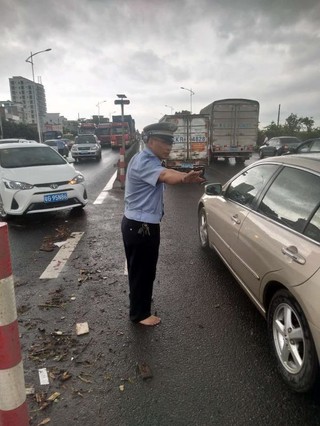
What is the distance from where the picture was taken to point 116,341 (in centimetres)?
310

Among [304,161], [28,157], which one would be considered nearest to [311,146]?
[28,157]

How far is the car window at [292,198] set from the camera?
261 cm

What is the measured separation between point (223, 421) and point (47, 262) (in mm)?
3561

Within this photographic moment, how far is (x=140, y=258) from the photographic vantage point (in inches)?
127

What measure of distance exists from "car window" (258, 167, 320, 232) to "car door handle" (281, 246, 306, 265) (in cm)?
18

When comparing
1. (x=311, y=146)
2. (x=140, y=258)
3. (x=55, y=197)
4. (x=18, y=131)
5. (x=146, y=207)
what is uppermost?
(x=18, y=131)

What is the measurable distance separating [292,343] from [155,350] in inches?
44.3

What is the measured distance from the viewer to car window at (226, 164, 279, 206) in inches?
137

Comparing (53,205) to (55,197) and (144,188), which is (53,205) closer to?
(55,197)

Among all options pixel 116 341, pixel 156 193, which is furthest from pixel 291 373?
pixel 156 193

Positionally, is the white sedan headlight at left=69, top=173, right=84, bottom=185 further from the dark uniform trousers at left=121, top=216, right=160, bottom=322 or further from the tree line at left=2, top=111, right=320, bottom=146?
the tree line at left=2, top=111, right=320, bottom=146

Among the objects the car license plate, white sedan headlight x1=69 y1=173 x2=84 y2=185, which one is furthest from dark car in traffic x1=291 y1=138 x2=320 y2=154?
the car license plate

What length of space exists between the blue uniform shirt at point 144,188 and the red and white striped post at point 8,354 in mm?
1427

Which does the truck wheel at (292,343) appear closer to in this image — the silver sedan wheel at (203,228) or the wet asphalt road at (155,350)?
the wet asphalt road at (155,350)
